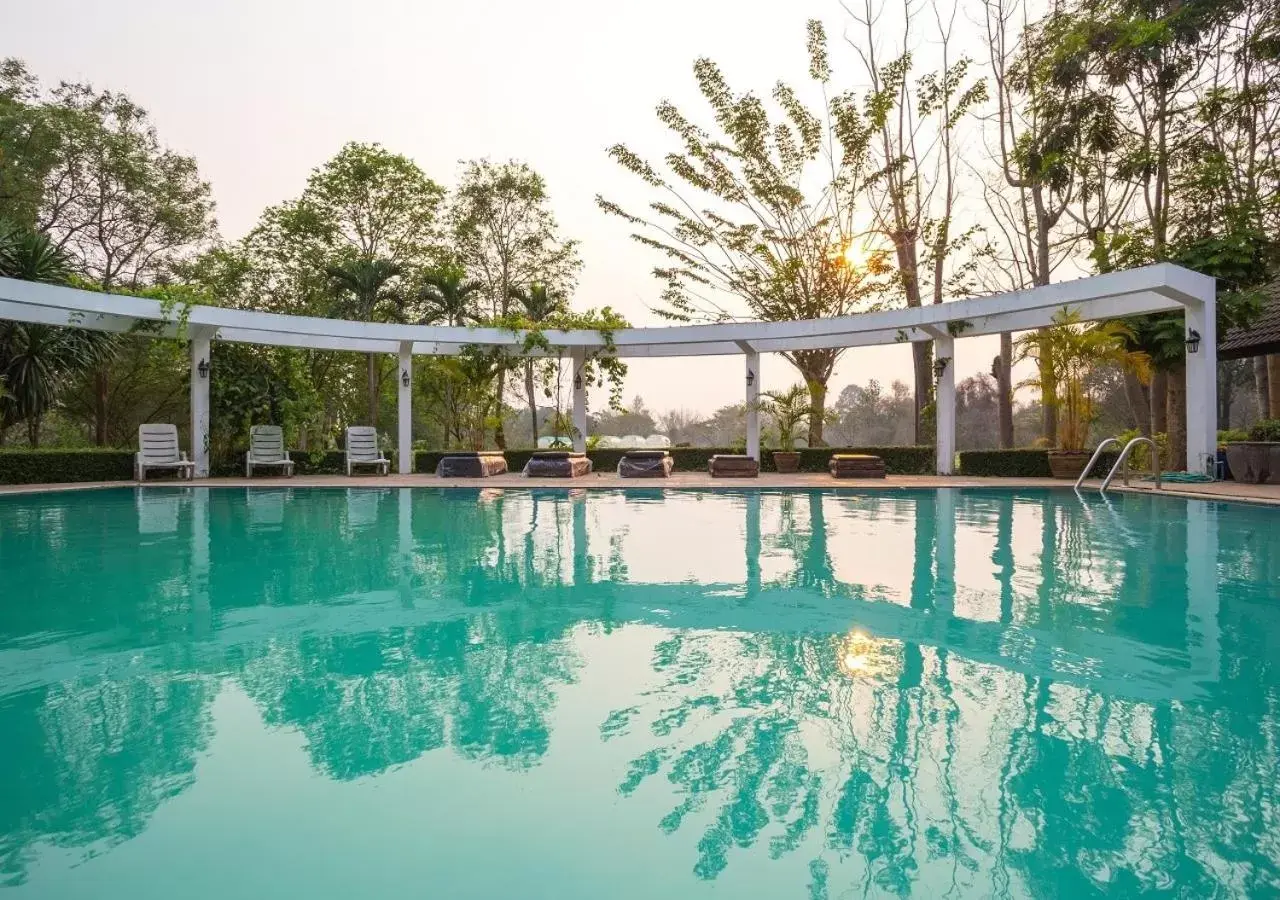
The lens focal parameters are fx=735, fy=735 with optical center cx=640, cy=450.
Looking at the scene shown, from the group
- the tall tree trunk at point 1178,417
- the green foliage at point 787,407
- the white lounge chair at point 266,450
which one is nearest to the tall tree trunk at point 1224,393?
the tall tree trunk at point 1178,417

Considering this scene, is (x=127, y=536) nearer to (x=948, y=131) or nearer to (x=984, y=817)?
(x=984, y=817)

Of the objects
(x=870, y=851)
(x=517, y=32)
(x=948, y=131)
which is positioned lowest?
(x=870, y=851)

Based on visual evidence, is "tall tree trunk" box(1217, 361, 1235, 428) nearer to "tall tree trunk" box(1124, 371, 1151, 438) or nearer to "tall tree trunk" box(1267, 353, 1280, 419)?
"tall tree trunk" box(1124, 371, 1151, 438)

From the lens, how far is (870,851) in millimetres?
1764

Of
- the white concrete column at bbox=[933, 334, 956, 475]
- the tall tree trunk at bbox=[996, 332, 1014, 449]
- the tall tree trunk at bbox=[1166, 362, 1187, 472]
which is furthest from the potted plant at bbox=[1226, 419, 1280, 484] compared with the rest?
the tall tree trunk at bbox=[996, 332, 1014, 449]

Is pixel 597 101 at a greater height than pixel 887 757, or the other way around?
pixel 597 101

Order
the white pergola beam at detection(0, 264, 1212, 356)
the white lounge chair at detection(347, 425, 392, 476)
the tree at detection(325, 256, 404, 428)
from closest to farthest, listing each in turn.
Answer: the white pergola beam at detection(0, 264, 1212, 356) < the white lounge chair at detection(347, 425, 392, 476) < the tree at detection(325, 256, 404, 428)

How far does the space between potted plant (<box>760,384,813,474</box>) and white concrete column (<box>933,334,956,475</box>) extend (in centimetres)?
285

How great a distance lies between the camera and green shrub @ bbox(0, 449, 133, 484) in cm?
1359

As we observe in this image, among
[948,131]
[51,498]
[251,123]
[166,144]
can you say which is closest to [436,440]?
[166,144]

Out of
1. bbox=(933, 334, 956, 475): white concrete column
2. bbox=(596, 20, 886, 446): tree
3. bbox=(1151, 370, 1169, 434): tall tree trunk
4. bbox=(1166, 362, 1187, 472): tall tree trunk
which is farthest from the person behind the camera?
bbox=(596, 20, 886, 446): tree

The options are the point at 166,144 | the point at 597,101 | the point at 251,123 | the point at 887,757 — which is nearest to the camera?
the point at 887,757

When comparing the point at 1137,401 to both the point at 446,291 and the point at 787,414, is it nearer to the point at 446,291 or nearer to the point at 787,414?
the point at 787,414

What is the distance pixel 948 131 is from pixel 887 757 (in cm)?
2229
